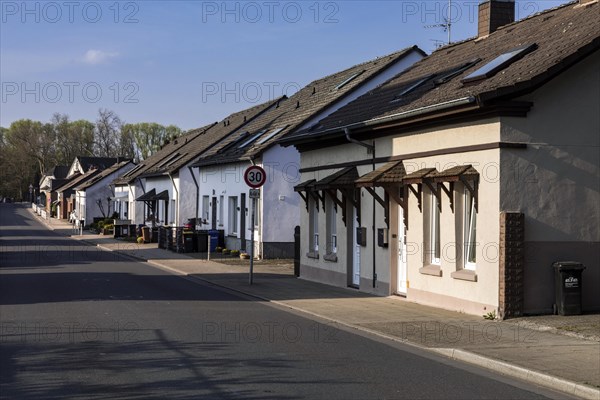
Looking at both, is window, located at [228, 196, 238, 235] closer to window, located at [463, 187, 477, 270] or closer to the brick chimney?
the brick chimney

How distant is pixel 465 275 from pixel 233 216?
2060 centimetres

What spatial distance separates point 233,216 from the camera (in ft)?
113

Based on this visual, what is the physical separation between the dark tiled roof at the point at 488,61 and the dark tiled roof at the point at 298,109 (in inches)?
266

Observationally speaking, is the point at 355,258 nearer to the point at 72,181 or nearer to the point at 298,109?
the point at 298,109

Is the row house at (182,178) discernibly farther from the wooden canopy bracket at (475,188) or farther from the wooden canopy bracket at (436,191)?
the wooden canopy bracket at (475,188)

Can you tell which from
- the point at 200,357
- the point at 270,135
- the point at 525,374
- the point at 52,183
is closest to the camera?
the point at 525,374

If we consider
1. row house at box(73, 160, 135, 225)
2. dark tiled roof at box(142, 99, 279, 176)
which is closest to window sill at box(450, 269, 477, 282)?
dark tiled roof at box(142, 99, 279, 176)

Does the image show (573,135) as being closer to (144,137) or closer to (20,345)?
(20,345)

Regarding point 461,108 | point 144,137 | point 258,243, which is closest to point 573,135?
point 461,108

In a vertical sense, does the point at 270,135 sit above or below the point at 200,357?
above

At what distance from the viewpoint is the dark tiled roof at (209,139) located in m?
42.3

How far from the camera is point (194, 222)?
129 ft

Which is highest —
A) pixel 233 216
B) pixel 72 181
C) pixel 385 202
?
pixel 72 181

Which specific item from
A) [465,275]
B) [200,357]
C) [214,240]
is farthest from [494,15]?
[214,240]
